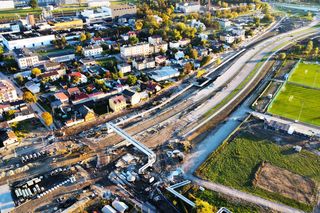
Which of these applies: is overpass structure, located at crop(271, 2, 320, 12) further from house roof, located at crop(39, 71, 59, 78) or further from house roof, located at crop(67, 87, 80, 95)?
house roof, located at crop(67, 87, 80, 95)

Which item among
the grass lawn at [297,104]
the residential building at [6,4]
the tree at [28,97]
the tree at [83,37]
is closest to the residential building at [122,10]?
the tree at [83,37]

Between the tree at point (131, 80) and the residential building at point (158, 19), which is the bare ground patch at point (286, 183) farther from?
the residential building at point (158, 19)

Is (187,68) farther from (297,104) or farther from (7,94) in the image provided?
(7,94)

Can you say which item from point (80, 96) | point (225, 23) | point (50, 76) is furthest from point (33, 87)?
point (225, 23)

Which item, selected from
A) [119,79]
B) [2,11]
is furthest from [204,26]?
[2,11]

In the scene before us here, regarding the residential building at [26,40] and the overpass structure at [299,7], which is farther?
the overpass structure at [299,7]

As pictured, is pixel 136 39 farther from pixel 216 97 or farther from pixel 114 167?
pixel 114 167
